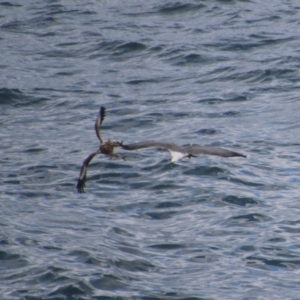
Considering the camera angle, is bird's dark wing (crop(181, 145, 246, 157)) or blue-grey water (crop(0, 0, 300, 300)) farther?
blue-grey water (crop(0, 0, 300, 300))

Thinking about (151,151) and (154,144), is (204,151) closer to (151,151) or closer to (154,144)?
(154,144)

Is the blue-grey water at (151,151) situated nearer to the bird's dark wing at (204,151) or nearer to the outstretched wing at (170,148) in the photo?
the outstretched wing at (170,148)

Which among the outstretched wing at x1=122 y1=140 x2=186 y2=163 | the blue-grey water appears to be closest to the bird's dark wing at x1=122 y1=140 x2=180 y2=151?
the outstretched wing at x1=122 y1=140 x2=186 y2=163

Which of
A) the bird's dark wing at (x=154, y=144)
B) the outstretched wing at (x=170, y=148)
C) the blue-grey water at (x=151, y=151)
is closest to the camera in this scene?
the outstretched wing at (x=170, y=148)

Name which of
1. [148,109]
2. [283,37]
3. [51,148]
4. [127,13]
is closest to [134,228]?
[51,148]

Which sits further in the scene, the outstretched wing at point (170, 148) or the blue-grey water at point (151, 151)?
the blue-grey water at point (151, 151)

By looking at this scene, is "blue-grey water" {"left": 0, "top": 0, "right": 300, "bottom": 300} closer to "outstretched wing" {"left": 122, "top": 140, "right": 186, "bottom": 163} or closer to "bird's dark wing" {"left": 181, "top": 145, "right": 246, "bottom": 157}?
"outstretched wing" {"left": 122, "top": 140, "right": 186, "bottom": 163}

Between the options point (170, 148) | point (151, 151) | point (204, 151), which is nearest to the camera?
point (204, 151)

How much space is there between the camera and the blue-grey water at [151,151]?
28.4 feet

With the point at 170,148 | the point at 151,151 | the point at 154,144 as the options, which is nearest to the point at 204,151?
A: the point at 170,148

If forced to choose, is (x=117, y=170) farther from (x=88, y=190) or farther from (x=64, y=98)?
(x=64, y=98)

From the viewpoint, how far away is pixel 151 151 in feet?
39.6

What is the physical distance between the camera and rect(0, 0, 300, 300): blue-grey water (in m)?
8.66

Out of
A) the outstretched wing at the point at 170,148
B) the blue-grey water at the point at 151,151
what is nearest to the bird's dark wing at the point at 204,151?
the outstretched wing at the point at 170,148
